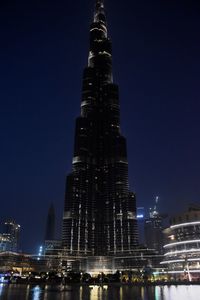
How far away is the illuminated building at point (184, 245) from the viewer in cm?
14950

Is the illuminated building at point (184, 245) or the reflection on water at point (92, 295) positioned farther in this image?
the illuminated building at point (184, 245)

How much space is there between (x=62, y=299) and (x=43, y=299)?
9.78 feet

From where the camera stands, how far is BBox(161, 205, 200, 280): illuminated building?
14950 cm

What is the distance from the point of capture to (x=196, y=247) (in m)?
151

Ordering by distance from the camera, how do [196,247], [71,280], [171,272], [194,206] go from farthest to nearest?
[194,206]
[171,272]
[196,247]
[71,280]

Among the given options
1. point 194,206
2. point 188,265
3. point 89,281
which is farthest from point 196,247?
point 89,281

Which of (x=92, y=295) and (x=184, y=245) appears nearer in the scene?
(x=92, y=295)

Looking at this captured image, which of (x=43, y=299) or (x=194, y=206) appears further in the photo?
(x=194, y=206)

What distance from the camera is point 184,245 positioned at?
157500 millimetres

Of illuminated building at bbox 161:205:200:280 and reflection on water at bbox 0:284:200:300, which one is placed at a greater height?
illuminated building at bbox 161:205:200:280

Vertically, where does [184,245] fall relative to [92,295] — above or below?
above

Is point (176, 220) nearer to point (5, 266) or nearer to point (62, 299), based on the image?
point (5, 266)

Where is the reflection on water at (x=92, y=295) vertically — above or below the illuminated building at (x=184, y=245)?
below

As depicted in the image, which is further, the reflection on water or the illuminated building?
the illuminated building
